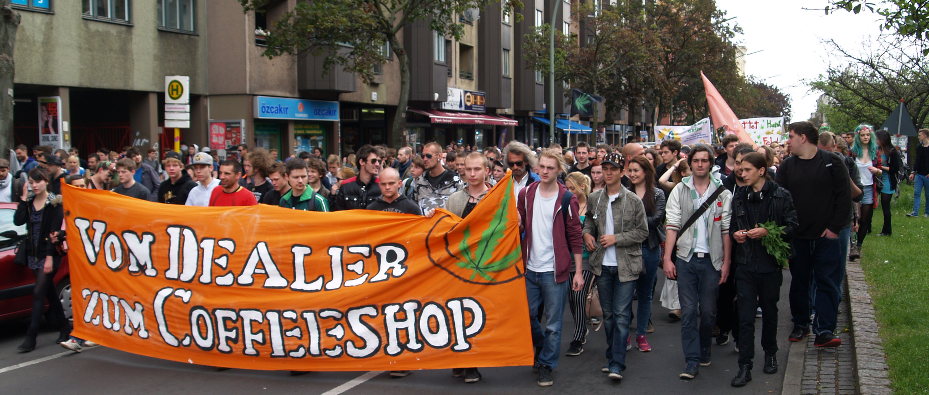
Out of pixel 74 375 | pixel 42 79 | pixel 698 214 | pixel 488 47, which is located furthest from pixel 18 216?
pixel 488 47

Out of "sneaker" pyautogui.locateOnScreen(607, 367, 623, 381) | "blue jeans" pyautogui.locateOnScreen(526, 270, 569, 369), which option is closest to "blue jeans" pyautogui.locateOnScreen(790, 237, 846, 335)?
"sneaker" pyautogui.locateOnScreen(607, 367, 623, 381)

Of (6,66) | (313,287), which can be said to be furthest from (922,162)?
(6,66)

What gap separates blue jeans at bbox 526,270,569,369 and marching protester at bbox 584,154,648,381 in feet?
1.46

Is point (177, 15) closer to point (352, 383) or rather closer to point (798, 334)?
point (352, 383)

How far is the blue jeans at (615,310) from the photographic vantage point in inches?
263

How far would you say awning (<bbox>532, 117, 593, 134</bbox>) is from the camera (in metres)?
49.4

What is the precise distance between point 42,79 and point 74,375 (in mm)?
16064

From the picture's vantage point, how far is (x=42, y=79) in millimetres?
20844

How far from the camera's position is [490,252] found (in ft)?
20.8

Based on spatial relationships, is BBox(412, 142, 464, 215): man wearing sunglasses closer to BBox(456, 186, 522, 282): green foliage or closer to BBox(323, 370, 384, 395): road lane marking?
BBox(323, 370, 384, 395): road lane marking

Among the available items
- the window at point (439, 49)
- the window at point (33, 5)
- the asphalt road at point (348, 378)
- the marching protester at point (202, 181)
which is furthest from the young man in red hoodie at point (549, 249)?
the window at point (439, 49)

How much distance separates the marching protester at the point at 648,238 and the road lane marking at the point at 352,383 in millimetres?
2360

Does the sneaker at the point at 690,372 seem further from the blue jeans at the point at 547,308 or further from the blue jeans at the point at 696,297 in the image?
the blue jeans at the point at 547,308

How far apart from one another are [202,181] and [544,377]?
423cm
